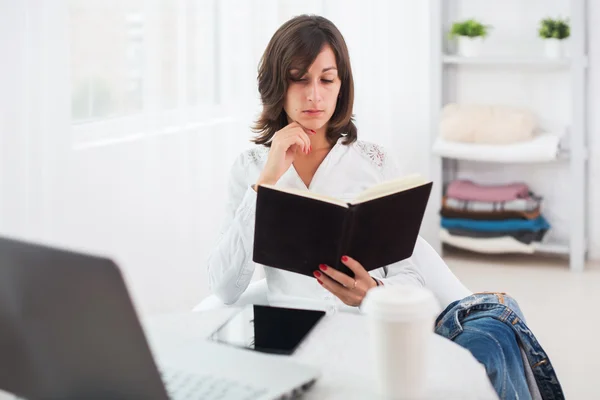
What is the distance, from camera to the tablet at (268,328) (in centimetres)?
118

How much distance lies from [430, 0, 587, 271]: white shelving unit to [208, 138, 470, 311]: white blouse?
6.08 feet

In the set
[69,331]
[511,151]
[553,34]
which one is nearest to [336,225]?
[69,331]

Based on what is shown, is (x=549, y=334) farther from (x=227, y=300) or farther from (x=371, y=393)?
(x=371, y=393)

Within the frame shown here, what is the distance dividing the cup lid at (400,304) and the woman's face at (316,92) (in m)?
0.94

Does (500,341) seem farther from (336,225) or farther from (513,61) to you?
(513,61)

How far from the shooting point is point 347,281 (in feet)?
5.04

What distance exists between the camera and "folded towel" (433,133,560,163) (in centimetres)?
358

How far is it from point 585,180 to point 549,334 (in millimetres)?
1201

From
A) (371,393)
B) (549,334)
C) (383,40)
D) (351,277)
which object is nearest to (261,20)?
(383,40)

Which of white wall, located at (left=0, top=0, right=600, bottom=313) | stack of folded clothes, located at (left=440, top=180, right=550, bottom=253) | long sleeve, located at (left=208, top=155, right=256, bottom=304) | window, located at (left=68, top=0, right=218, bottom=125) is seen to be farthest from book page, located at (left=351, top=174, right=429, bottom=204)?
stack of folded clothes, located at (left=440, top=180, right=550, bottom=253)

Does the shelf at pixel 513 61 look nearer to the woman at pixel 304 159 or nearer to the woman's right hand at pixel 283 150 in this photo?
the woman at pixel 304 159

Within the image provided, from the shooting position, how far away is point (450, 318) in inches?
61.1

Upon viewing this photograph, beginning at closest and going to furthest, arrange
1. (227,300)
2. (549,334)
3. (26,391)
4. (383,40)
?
(26,391), (227,300), (549,334), (383,40)

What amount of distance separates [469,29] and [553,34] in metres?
0.36
